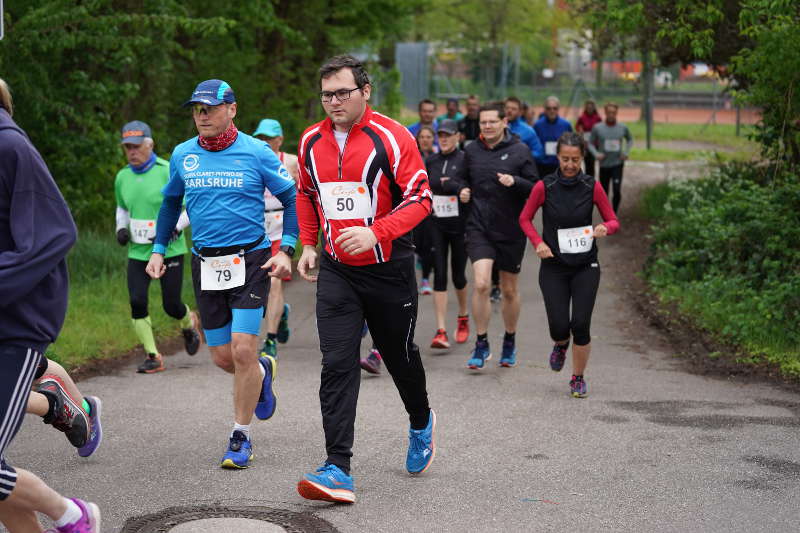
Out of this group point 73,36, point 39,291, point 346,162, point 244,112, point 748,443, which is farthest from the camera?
point 244,112

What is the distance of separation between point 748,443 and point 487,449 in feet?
5.25

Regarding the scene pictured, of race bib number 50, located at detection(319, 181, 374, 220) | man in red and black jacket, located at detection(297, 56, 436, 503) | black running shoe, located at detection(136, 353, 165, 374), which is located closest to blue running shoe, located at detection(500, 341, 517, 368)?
black running shoe, located at detection(136, 353, 165, 374)

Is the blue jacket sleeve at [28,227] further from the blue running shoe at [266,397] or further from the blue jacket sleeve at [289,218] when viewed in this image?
the blue running shoe at [266,397]

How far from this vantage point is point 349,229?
5754mm

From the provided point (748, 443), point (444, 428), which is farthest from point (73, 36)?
point (748, 443)

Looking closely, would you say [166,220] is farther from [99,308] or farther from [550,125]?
[550,125]

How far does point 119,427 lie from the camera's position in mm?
7719

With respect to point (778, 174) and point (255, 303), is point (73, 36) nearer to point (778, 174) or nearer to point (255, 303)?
point (255, 303)

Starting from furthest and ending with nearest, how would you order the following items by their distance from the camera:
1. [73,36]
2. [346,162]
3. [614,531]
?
[73,36]
[346,162]
[614,531]

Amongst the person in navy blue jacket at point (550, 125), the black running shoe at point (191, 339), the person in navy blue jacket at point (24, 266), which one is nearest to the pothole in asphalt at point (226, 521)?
the person in navy blue jacket at point (24, 266)

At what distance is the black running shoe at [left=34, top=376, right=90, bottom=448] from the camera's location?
5.91 metres

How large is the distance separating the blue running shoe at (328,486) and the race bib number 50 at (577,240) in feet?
11.2

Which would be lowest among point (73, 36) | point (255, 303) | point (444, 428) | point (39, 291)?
point (444, 428)

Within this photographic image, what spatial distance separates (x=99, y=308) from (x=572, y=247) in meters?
5.23
